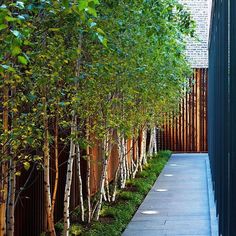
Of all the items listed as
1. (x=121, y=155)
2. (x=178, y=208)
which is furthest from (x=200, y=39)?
(x=178, y=208)

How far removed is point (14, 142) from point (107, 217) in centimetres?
367

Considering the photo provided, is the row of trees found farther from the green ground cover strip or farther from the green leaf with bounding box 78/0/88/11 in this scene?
the green ground cover strip

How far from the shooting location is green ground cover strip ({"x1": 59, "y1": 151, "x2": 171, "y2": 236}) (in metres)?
5.61

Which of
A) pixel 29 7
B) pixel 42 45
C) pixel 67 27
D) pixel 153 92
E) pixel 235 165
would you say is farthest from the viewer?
pixel 153 92

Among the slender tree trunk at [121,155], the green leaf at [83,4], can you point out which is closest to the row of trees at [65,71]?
the green leaf at [83,4]

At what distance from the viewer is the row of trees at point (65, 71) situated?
2502 millimetres

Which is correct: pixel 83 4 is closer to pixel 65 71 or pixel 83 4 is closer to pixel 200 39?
pixel 65 71

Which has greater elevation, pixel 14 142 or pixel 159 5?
pixel 159 5

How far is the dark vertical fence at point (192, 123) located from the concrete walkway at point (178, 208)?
4.47m

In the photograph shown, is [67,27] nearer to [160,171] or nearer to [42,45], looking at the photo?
[42,45]

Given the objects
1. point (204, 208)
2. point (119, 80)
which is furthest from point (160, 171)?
point (119, 80)

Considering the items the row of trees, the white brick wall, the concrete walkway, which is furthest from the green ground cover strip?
the white brick wall

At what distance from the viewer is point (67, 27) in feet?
12.6

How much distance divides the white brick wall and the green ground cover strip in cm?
686
